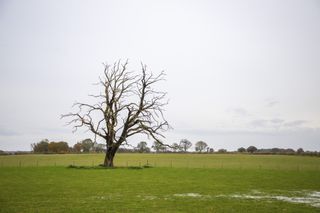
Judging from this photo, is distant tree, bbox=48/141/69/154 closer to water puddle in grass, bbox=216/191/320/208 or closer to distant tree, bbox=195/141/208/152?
distant tree, bbox=195/141/208/152

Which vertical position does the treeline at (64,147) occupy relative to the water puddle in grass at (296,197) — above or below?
above

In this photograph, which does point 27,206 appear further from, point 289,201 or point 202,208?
point 289,201

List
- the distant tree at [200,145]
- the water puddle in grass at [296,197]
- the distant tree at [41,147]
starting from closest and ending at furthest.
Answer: the water puddle in grass at [296,197]
the distant tree at [41,147]
the distant tree at [200,145]

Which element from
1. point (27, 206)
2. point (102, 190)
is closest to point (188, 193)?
point (102, 190)

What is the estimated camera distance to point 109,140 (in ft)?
174

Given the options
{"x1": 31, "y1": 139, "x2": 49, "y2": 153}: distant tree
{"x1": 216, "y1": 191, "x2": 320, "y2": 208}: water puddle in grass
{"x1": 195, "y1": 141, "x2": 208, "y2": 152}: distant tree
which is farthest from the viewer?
{"x1": 195, "y1": 141, "x2": 208, "y2": 152}: distant tree

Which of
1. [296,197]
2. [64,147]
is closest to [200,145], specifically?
[64,147]

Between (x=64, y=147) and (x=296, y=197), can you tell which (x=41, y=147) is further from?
(x=296, y=197)

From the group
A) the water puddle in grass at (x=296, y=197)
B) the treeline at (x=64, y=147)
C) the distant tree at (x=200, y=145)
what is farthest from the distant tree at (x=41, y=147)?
the water puddle in grass at (x=296, y=197)

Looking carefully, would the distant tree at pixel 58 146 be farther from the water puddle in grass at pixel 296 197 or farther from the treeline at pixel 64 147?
the water puddle in grass at pixel 296 197

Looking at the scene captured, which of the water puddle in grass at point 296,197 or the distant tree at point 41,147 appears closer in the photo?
the water puddle in grass at point 296,197

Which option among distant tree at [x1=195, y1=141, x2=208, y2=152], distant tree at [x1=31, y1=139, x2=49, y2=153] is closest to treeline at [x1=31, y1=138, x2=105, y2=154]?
distant tree at [x1=31, y1=139, x2=49, y2=153]

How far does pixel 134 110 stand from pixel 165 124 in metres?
5.27

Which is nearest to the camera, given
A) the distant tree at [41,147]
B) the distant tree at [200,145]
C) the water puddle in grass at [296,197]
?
the water puddle in grass at [296,197]
